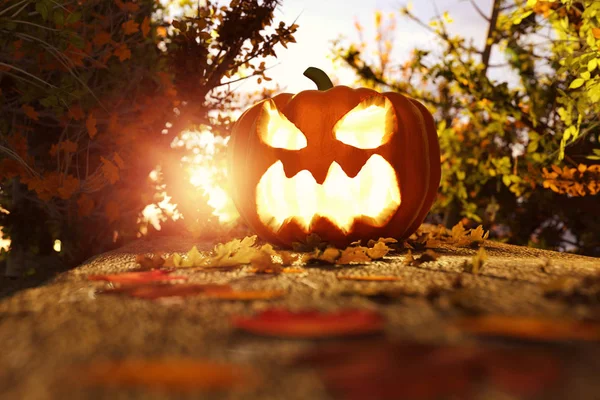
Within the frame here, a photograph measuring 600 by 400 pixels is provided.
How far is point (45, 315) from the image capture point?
166cm

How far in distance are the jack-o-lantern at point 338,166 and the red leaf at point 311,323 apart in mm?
1925

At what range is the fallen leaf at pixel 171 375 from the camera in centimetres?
110

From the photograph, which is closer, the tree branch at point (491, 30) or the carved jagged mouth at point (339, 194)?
the carved jagged mouth at point (339, 194)

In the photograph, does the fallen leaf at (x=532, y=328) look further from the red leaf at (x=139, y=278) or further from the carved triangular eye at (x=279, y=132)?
the carved triangular eye at (x=279, y=132)

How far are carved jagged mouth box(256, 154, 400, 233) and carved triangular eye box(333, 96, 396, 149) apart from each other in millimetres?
126

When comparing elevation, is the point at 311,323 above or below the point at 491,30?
below

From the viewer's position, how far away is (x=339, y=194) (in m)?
3.51

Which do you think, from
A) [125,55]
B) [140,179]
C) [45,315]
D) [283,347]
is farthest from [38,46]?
[283,347]

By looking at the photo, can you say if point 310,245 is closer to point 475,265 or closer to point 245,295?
point 475,265

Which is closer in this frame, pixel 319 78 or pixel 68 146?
pixel 68 146

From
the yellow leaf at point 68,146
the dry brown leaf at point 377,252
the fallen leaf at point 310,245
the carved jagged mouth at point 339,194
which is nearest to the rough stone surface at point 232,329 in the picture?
the dry brown leaf at point 377,252

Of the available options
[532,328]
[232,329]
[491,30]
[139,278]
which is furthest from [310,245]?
[491,30]

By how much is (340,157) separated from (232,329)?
2.12 meters

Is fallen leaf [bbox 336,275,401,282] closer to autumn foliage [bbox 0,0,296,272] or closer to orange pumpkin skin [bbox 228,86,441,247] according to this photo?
orange pumpkin skin [bbox 228,86,441,247]
